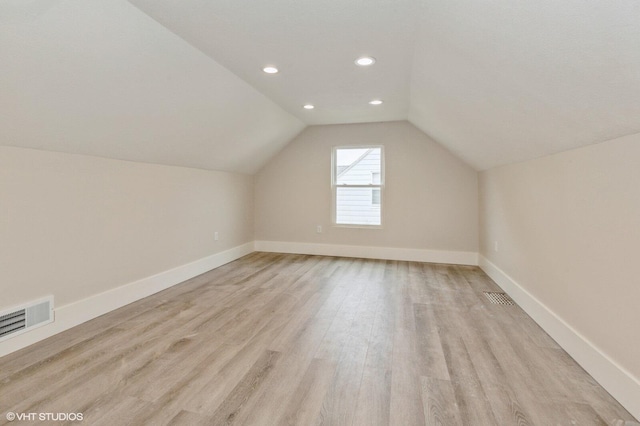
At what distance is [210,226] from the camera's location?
4438 millimetres

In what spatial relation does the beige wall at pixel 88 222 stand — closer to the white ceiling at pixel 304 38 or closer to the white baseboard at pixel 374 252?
the white ceiling at pixel 304 38

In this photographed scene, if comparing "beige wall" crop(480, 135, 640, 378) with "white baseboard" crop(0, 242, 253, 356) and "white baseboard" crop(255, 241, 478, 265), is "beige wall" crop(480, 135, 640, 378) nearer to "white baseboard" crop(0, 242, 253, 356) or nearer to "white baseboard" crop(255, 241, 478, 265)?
"white baseboard" crop(255, 241, 478, 265)

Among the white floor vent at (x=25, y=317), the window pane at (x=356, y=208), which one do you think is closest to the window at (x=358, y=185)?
the window pane at (x=356, y=208)

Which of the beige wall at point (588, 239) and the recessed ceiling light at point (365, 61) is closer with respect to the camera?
the beige wall at point (588, 239)

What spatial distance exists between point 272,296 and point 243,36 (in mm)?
2419

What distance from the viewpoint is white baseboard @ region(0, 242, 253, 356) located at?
2.24 metres

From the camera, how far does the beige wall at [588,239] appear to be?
1.59 m

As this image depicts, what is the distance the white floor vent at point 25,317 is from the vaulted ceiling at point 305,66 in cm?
117

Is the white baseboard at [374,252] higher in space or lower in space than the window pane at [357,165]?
lower

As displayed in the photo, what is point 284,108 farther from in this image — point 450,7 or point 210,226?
point 450,7

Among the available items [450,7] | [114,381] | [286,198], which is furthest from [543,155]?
[286,198]

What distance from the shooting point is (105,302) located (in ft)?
9.31

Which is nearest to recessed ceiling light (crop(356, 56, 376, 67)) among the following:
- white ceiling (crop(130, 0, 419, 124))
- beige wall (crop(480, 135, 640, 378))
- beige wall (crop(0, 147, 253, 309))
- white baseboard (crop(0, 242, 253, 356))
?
white ceiling (crop(130, 0, 419, 124))

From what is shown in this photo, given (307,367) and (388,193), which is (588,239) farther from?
(388,193)
